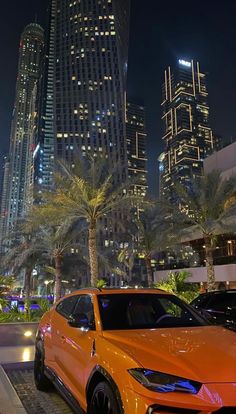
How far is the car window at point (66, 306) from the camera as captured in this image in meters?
5.99

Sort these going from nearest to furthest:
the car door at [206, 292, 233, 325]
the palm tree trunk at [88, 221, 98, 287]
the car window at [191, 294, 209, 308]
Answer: the car door at [206, 292, 233, 325] → the car window at [191, 294, 209, 308] → the palm tree trunk at [88, 221, 98, 287]

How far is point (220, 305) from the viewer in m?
9.10

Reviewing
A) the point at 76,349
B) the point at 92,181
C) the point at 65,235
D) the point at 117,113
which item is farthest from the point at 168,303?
the point at 117,113

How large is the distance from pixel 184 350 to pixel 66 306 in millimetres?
2894

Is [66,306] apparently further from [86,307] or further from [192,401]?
[192,401]

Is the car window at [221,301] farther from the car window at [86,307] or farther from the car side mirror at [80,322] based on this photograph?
the car side mirror at [80,322]

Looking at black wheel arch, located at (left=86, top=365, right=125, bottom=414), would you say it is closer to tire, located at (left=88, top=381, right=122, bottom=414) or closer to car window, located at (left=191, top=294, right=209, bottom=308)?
tire, located at (left=88, top=381, right=122, bottom=414)

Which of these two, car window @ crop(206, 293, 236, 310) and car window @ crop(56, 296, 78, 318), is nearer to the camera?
car window @ crop(56, 296, 78, 318)

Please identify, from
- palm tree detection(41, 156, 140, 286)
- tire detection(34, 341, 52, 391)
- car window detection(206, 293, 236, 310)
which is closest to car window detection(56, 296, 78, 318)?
tire detection(34, 341, 52, 391)

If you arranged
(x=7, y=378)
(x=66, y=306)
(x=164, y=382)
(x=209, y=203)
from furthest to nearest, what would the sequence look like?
(x=209, y=203), (x=7, y=378), (x=66, y=306), (x=164, y=382)

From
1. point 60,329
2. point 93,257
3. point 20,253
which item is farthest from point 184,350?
point 20,253

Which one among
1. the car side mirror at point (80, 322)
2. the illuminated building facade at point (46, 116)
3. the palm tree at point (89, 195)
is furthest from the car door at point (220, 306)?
the illuminated building facade at point (46, 116)

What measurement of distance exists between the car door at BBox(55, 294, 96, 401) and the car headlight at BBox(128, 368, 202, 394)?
3.08 ft

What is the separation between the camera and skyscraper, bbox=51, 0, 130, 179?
126938mm
